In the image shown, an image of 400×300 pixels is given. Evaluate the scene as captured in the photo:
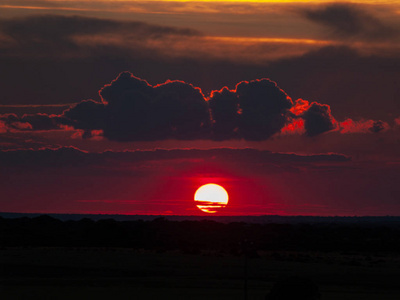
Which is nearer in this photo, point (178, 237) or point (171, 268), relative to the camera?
point (171, 268)

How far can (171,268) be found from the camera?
2464 inches

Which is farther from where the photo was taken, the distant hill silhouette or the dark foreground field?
the distant hill silhouette

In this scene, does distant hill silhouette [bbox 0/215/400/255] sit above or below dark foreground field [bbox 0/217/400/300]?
above

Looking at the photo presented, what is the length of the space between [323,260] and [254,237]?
137ft

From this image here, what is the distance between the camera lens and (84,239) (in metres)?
108

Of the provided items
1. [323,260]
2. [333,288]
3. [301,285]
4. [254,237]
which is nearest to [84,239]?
[254,237]

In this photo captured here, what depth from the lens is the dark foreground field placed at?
46281 millimetres

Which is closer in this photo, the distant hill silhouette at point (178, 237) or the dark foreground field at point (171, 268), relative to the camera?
the dark foreground field at point (171, 268)

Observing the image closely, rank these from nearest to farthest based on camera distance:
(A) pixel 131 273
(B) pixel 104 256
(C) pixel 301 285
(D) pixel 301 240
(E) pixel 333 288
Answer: (C) pixel 301 285 < (E) pixel 333 288 < (A) pixel 131 273 < (B) pixel 104 256 < (D) pixel 301 240

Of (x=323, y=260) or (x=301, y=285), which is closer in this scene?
(x=301, y=285)

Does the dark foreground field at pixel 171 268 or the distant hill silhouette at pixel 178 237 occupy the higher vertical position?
the distant hill silhouette at pixel 178 237

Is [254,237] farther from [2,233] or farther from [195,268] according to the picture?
[195,268]

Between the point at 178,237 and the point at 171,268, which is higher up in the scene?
the point at 178,237

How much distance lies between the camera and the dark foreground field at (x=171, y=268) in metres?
46.3
